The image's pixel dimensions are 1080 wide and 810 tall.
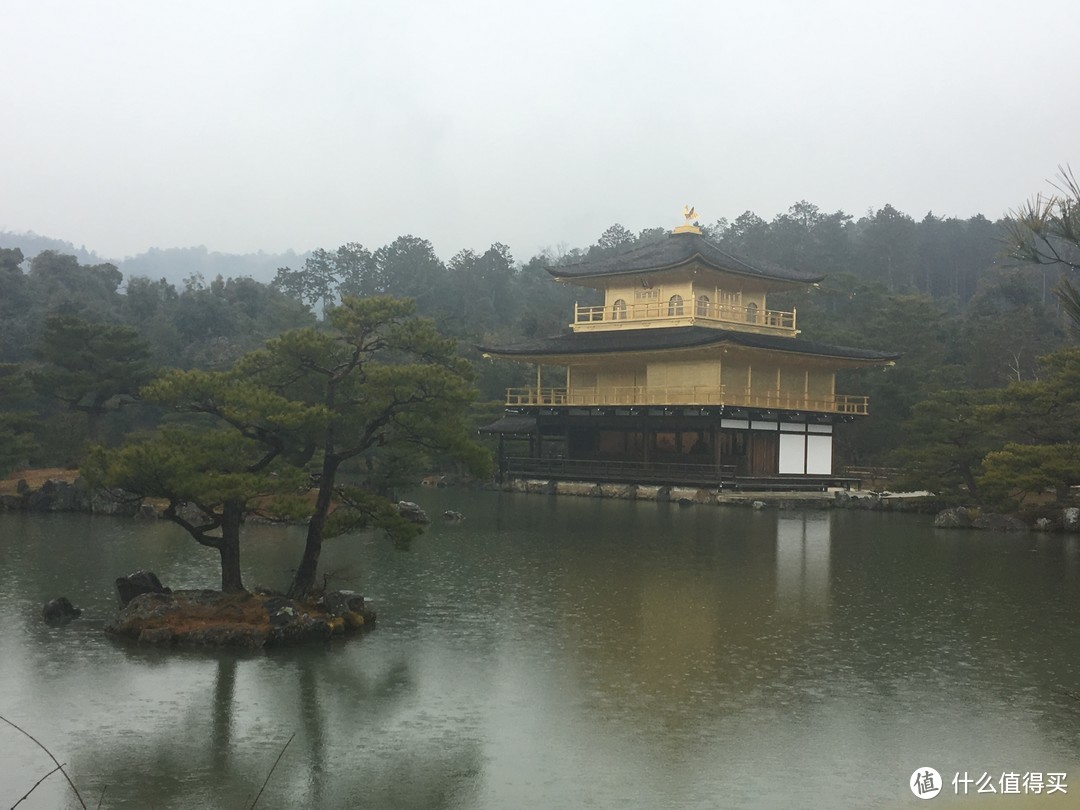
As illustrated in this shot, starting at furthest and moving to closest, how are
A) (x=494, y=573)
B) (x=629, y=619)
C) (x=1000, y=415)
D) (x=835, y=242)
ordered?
(x=835, y=242) → (x=1000, y=415) → (x=494, y=573) → (x=629, y=619)

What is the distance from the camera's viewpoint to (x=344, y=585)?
17.7 m

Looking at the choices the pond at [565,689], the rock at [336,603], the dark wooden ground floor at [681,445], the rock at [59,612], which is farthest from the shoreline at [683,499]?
the pond at [565,689]

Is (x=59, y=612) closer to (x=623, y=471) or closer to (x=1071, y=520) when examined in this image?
(x=1071, y=520)

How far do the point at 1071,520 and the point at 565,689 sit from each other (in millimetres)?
21758

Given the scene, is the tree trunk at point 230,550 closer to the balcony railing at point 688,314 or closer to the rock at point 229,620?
the rock at point 229,620

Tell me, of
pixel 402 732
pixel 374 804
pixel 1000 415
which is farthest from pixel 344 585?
pixel 1000 415

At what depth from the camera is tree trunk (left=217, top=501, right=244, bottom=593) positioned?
14422 millimetres

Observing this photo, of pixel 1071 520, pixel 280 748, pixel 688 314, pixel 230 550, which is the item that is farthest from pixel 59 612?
pixel 688 314

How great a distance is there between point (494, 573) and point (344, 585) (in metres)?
2.98

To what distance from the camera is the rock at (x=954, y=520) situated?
30092 mm

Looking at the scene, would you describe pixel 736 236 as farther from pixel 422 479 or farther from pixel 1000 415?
pixel 1000 415

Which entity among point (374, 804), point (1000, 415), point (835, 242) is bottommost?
point (374, 804)

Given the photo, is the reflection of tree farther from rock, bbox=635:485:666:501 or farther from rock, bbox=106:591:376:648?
rock, bbox=635:485:666:501
